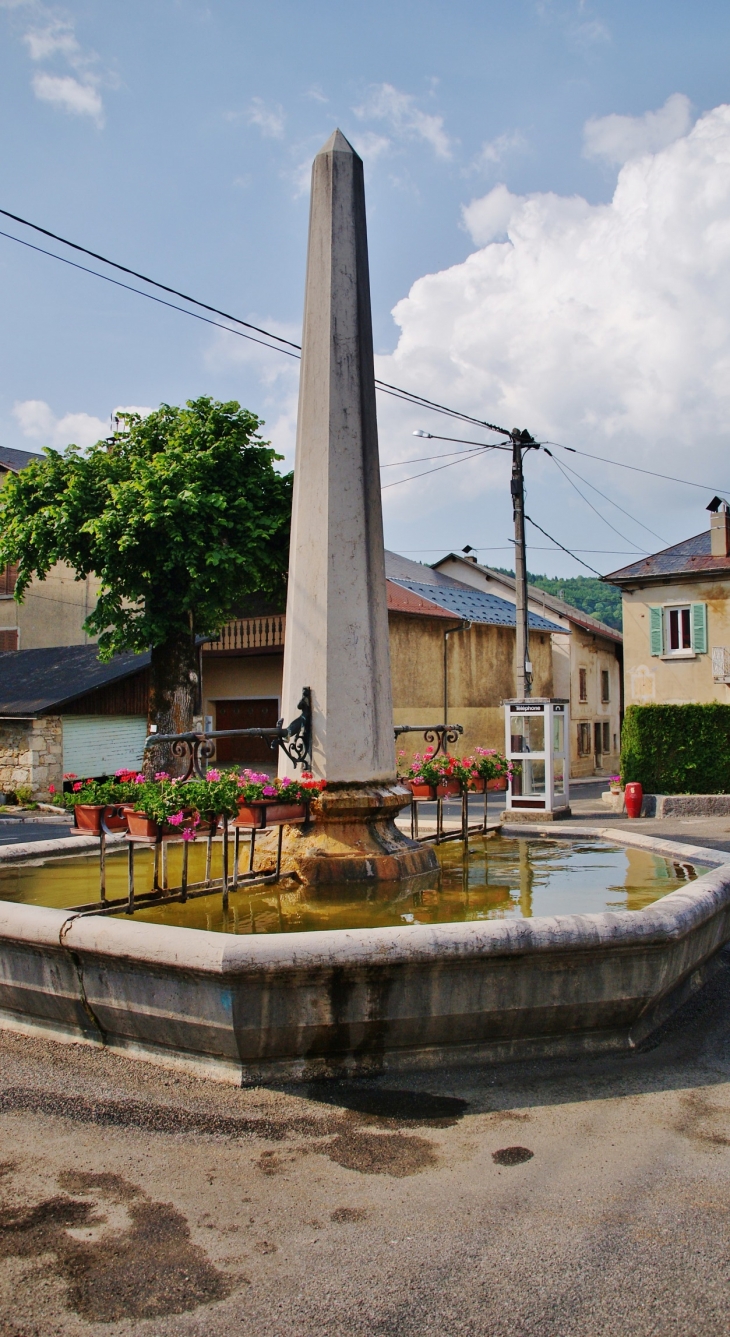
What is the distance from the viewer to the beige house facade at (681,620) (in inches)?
1293

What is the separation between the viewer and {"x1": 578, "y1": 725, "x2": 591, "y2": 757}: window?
127ft

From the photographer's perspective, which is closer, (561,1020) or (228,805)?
(561,1020)

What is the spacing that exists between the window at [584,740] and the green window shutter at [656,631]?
5.97 meters

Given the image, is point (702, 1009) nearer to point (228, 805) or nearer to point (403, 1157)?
point (403, 1157)

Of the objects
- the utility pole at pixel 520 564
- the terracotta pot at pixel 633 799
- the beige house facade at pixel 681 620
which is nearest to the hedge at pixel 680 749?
the terracotta pot at pixel 633 799

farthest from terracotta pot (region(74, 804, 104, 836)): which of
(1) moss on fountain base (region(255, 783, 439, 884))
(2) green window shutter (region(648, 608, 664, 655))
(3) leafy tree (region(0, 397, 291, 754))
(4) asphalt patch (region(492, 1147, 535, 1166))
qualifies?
(2) green window shutter (region(648, 608, 664, 655))

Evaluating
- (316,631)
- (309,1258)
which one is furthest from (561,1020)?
(316,631)

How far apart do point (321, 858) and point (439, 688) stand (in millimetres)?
24625

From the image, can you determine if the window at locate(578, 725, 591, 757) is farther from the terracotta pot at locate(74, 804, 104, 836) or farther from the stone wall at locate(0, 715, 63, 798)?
the terracotta pot at locate(74, 804, 104, 836)

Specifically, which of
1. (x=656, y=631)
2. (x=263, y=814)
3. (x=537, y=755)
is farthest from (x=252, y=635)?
(x=263, y=814)

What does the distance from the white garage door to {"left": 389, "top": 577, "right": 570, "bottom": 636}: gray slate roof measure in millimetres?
9701

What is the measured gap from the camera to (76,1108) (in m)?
3.91

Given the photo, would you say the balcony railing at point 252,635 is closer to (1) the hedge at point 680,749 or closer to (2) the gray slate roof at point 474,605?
(2) the gray slate roof at point 474,605

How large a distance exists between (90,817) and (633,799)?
645 inches
